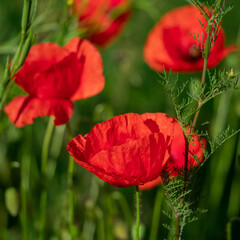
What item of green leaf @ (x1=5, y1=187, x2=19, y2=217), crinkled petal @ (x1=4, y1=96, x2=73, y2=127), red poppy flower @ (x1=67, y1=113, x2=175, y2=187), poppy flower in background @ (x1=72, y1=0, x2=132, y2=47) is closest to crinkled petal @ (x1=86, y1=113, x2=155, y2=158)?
red poppy flower @ (x1=67, y1=113, x2=175, y2=187)

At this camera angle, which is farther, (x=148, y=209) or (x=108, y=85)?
(x=108, y=85)

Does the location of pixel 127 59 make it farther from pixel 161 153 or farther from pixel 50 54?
pixel 161 153

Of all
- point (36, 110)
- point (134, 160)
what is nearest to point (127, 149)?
point (134, 160)

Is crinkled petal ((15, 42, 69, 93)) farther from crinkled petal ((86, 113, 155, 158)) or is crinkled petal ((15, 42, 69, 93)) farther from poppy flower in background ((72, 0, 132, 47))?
poppy flower in background ((72, 0, 132, 47))

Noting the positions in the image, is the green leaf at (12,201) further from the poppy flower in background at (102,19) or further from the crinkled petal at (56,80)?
the poppy flower in background at (102,19)

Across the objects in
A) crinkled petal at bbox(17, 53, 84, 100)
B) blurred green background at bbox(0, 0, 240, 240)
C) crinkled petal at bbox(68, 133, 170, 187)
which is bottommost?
blurred green background at bbox(0, 0, 240, 240)

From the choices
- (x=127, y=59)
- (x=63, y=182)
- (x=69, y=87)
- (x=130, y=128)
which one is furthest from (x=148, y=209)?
(x=130, y=128)
